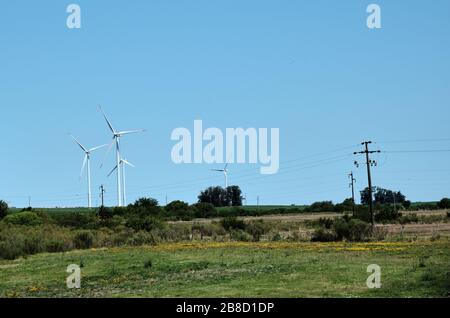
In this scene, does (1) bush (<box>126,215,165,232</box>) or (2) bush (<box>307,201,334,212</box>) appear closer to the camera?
(1) bush (<box>126,215,165,232</box>)

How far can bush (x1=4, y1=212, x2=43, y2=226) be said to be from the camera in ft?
243

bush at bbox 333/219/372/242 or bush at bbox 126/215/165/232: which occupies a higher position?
bush at bbox 126/215/165/232

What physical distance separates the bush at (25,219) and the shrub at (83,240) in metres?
20.9

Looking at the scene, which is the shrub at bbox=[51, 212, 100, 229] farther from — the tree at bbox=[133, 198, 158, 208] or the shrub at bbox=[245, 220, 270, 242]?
the tree at bbox=[133, 198, 158, 208]

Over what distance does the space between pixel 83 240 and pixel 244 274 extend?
29.2 metres

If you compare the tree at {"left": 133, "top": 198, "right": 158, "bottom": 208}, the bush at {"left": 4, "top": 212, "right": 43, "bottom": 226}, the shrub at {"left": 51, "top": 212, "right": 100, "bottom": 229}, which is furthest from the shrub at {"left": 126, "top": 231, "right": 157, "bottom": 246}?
the tree at {"left": 133, "top": 198, "right": 158, "bottom": 208}

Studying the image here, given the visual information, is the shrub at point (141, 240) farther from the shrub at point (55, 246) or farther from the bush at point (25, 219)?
the bush at point (25, 219)

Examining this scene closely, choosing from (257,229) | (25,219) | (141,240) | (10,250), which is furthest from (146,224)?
(10,250)

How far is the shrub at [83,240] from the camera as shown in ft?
172

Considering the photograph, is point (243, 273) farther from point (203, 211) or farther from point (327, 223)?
point (203, 211)

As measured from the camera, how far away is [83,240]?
5319 centimetres

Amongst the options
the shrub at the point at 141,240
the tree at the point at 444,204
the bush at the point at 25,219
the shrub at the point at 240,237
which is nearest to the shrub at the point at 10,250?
the shrub at the point at 141,240

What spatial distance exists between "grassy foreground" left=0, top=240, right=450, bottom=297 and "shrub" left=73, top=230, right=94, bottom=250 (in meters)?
11.3
